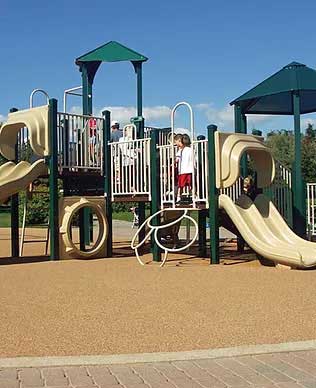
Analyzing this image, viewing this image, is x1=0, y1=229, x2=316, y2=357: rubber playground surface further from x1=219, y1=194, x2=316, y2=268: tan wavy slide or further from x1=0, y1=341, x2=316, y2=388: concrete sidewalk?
x1=0, y1=341, x2=316, y2=388: concrete sidewalk

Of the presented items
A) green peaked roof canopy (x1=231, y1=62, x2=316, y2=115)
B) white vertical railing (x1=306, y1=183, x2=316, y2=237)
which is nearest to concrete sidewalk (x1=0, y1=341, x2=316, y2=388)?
green peaked roof canopy (x1=231, y1=62, x2=316, y2=115)

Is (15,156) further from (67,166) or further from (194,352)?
(194,352)

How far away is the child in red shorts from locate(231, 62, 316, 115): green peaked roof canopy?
10.0 feet

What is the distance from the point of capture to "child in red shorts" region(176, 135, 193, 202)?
13.3 metres

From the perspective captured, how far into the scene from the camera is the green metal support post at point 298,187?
48.9 feet

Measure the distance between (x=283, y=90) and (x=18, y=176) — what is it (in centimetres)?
643

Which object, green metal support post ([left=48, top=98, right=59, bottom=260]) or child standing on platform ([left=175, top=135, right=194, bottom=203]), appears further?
green metal support post ([left=48, top=98, right=59, bottom=260])

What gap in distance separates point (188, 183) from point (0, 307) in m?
6.21

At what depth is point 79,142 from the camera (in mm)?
14773

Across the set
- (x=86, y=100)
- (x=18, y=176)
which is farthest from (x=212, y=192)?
(x=86, y=100)

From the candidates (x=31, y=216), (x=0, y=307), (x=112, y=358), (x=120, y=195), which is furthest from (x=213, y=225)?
(x=31, y=216)

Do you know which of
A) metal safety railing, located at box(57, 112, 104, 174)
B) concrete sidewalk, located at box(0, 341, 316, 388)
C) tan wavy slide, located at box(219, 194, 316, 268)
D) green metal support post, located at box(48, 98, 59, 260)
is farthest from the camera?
metal safety railing, located at box(57, 112, 104, 174)

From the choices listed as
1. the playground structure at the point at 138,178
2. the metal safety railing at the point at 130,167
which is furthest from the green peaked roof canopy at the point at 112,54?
the metal safety railing at the point at 130,167

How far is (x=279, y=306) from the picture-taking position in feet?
26.3
